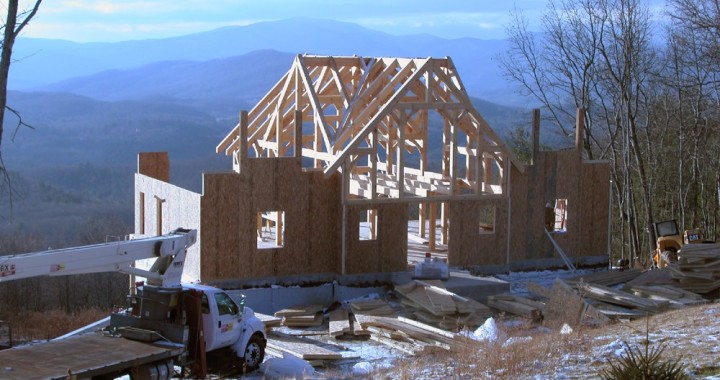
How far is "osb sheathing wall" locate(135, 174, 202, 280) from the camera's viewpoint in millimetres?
21031

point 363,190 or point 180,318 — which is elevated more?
point 363,190

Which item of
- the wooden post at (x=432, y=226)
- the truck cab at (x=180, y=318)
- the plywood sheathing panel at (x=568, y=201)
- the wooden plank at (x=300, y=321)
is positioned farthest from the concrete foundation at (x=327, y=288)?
the truck cab at (x=180, y=318)

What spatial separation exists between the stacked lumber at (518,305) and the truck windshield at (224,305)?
7132mm

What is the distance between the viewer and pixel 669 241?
79.8 ft

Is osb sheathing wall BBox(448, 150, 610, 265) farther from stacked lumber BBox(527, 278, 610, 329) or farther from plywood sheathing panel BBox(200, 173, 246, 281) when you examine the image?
plywood sheathing panel BBox(200, 173, 246, 281)

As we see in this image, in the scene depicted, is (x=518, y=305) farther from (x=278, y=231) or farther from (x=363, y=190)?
(x=278, y=231)

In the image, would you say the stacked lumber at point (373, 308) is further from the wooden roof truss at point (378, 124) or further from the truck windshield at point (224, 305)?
the truck windshield at point (224, 305)

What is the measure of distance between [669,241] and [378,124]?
890cm

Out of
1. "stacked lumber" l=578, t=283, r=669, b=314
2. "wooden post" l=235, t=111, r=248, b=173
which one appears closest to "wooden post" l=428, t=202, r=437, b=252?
"stacked lumber" l=578, t=283, r=669, b=314

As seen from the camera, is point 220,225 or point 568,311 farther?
point 220,225

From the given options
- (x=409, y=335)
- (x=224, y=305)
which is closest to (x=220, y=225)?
(x=409, y=335)

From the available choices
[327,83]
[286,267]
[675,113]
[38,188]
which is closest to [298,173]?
[286,267]

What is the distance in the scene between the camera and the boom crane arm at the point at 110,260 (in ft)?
39.0

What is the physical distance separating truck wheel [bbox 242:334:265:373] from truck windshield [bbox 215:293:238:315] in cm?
72
